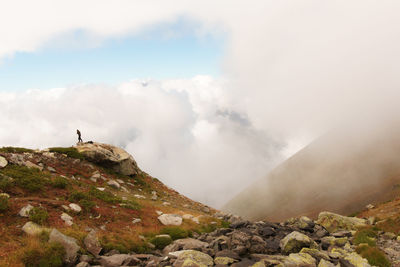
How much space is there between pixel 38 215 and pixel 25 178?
9.84 meters

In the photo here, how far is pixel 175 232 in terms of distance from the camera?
25234mm

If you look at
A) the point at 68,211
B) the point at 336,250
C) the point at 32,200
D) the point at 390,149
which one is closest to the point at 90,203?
the point at 68,211

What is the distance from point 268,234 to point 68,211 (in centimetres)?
2232

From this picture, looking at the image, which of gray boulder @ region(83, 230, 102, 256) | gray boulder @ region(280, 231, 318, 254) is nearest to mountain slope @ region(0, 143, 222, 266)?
gray boulder @ region(83, 230, 102, 256)

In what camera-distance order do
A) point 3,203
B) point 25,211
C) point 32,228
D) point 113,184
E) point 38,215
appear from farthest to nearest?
1. point 113,184
2. point 25,211
3. point 3,203
4. point 38,215
5. point 32,228

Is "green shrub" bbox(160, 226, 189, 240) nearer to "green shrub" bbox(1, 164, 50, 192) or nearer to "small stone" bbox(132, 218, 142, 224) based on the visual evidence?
"small stone" bbox(132, 218, 142, 224)

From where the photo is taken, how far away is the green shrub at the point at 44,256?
13.8 meters

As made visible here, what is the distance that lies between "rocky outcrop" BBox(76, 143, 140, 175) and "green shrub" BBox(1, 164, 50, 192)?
17661 mm

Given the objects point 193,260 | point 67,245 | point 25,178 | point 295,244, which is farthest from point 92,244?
point 295,244

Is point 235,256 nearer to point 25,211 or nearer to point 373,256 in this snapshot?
point 373,256

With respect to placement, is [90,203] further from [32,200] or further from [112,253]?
[112,253]

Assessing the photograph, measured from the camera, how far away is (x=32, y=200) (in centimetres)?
2211

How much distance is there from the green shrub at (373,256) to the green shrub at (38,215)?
2865cm

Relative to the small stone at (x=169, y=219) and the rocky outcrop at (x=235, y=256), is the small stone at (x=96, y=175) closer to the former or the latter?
the small stone at (x=169, y=219)
